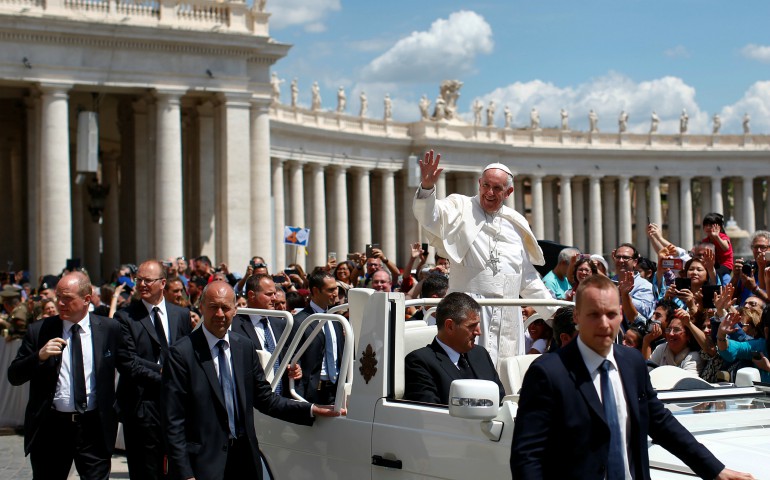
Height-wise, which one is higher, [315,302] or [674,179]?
[674,179]

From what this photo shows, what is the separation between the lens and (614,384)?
211 inches

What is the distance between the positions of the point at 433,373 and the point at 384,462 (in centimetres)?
69

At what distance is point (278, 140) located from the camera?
57156 millimetres

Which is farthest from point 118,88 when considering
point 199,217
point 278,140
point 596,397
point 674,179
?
point 674,179

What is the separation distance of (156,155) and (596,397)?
3495 cm

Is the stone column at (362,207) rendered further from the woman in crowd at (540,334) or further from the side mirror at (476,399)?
the side mirror at (476,399)

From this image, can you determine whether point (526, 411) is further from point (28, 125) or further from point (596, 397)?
point (28, 125)

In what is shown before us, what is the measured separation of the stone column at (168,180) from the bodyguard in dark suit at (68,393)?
28.7m

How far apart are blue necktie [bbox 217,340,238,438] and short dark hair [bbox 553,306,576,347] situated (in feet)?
7.85

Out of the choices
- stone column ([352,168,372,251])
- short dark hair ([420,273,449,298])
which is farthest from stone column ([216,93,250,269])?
short dark hair ([420,273,449,298])

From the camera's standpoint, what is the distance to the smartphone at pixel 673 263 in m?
14.1

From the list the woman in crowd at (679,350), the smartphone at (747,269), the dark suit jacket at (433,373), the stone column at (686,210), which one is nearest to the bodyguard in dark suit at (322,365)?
the dark suit jacket at (433,373)

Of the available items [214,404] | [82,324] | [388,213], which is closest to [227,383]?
[214,404]

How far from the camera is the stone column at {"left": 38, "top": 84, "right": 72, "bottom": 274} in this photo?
120 ft
